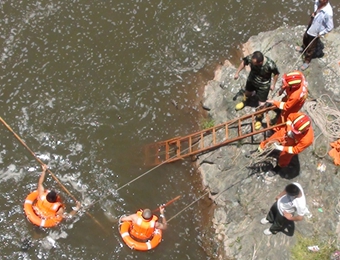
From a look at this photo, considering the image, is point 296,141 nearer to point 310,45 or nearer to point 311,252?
point 311,252

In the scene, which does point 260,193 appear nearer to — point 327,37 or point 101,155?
point 101,155

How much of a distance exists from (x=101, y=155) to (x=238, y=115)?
3935 mm

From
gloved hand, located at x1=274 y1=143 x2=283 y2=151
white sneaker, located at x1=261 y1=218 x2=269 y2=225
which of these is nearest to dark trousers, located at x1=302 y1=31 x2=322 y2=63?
gloved hand, located at x1=274 y1=143 x2=283 y2=151

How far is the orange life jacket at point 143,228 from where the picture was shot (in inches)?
392

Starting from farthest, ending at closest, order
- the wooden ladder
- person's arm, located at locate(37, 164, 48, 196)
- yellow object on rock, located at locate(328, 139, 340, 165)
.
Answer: the wooden ladder → yellow object on rock, located at locate(328, 139, 340, 165) → person's arm, located at locate(37, 164, 48, 196)

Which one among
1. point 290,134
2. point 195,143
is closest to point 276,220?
point 290,134

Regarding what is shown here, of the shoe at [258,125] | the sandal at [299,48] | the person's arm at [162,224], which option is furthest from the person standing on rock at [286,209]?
the sandal at [299,48]

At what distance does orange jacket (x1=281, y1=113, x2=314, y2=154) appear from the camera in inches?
362

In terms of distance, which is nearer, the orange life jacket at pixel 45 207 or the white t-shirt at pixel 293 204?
the white t-shirt at pixel 293 204

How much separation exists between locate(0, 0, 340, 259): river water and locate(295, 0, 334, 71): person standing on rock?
223 cm

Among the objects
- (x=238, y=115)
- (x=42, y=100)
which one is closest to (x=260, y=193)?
(x=238, y=115)

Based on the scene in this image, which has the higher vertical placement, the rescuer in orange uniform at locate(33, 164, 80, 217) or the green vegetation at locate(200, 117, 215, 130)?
the rescuer in orange uniform at locate(33, 164, 80, 217)

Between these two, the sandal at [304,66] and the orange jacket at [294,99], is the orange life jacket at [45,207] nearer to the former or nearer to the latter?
the orange jacket at [294,99]

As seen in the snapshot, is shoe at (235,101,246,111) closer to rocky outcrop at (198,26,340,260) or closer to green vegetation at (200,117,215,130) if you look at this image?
rocky outcrop at (198,26,340,260)
